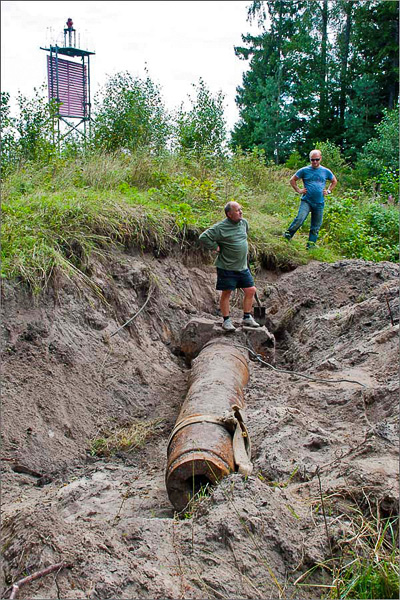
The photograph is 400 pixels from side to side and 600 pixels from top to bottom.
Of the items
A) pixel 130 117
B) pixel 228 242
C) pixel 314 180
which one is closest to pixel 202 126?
pixel 130 117

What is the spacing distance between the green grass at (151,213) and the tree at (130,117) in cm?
101

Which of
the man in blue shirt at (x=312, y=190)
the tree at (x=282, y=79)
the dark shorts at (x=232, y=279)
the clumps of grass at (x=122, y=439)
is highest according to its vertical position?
the tree at (x=282, y=79)

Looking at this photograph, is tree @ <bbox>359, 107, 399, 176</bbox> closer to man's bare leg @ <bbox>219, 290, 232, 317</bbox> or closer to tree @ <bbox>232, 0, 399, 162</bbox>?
tree @ <bbox>232, 0, 399, 162</bbox>

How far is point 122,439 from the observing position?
17.5 ft

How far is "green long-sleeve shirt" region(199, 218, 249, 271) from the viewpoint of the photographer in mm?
7414

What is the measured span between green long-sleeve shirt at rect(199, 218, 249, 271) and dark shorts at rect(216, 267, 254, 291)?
75 mm

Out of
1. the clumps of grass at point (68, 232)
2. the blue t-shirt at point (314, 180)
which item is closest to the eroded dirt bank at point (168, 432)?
the clumps of grass at point (68, 232)

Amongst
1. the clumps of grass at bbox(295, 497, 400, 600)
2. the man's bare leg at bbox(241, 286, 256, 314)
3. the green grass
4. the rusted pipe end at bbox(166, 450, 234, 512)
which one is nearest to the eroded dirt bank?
the clumps of grass at bbox(295, 497, 400, 600)

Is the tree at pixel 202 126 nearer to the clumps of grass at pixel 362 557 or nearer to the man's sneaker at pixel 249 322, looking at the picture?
the man's sneaker at pixel 249 322

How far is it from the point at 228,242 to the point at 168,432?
293cm

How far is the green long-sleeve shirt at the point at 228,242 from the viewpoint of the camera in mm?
7414

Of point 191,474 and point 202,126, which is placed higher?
point 202,126

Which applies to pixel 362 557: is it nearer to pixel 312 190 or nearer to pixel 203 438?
pixel 203 438

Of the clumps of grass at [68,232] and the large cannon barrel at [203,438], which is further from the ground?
the clumps of grass at [68,232]
